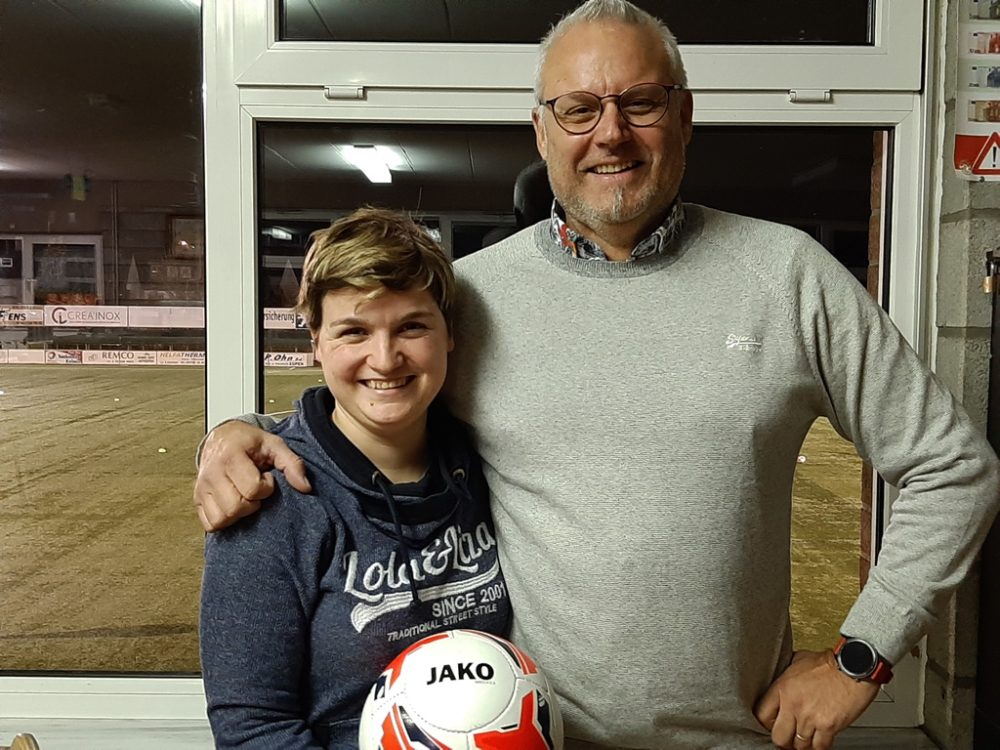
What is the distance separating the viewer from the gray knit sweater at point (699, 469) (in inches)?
50.5

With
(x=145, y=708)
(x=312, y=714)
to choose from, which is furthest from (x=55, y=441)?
(x=312, y=714)

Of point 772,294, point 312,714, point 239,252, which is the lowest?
point 312,714

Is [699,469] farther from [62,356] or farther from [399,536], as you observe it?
[62,356]

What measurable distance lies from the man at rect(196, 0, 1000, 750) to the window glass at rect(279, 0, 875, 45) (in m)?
0.71

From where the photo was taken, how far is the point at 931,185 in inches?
76.7

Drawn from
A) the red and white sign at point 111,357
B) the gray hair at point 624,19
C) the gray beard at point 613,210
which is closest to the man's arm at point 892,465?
the gray beard at point 613,210

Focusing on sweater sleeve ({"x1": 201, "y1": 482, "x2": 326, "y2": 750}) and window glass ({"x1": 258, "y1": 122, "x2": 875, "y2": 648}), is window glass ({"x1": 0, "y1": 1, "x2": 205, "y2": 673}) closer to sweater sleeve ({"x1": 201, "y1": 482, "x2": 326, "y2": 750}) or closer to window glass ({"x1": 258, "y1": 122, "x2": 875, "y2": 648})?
window glass ({"x1": 258, "y1": 122, "x2": 875, "y2": 648})

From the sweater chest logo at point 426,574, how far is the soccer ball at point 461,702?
10 centimetres

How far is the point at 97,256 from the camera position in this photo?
2834mm

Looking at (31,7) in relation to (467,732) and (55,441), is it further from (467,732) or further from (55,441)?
(55,441)

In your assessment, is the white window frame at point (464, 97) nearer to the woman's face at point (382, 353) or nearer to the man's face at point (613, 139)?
the man's face at point (613, 139)

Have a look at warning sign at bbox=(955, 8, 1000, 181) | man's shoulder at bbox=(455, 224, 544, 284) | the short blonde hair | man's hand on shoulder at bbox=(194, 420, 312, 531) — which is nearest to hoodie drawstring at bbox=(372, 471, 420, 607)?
man's hand on shoulder at bbox=(194, 420, 312, 531)

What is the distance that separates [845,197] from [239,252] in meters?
1.45

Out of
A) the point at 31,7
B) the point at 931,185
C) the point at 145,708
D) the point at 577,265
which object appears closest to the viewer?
the point at 577,265
